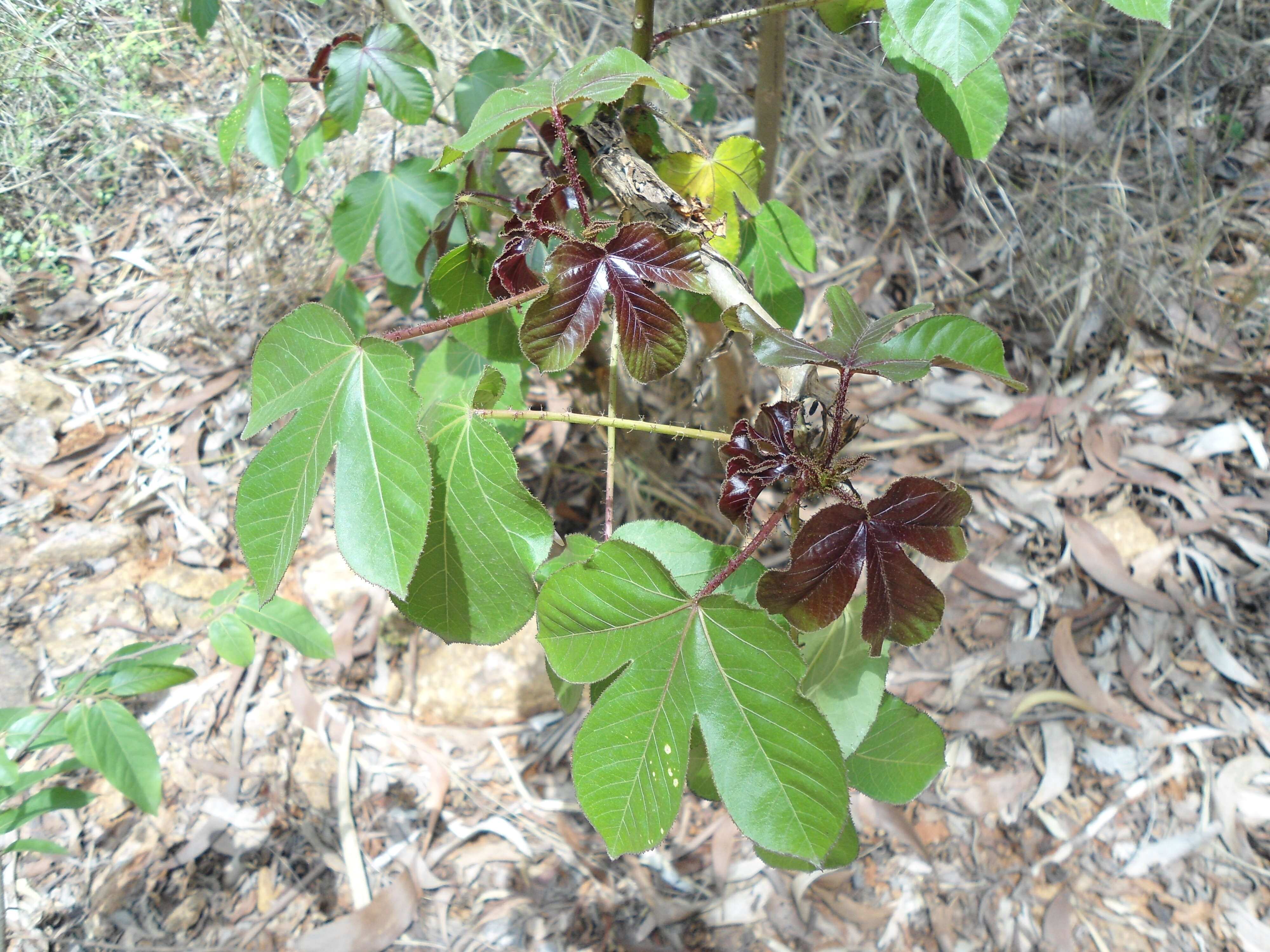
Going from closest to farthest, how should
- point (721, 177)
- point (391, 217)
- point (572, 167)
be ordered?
1. point (572, 167)
2. point (721, 177)
3. point (391, 217)

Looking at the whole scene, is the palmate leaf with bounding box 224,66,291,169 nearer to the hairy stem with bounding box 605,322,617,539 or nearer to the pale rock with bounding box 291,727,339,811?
the hairy stem with bounding box 605,322,617,539

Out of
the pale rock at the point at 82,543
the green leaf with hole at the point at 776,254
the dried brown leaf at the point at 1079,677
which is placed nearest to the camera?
the green leaf with hole at the point at 776,254

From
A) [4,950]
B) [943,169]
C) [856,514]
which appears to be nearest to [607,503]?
[856,514]

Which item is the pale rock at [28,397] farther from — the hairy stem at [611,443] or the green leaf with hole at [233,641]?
the hairy stem at [611,443]

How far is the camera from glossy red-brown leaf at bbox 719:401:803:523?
57 centimetres

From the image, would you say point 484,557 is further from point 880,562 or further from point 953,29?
point 953,29

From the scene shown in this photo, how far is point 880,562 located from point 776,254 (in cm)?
58

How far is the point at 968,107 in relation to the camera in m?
0.84

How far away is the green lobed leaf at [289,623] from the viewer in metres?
1.24

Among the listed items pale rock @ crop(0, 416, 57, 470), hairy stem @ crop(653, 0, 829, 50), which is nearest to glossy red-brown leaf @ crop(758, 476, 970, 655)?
hairy stem @ crop(653, 0, 829, 50)

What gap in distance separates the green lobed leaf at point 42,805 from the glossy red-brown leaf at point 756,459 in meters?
1.06

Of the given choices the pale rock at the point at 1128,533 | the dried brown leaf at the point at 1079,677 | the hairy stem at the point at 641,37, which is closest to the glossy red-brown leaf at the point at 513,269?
the hairy stem at the point at 641,37

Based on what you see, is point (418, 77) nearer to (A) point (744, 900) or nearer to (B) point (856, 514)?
(B) point (856, 514)

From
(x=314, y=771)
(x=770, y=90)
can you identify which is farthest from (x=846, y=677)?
(x=314, y=771)
